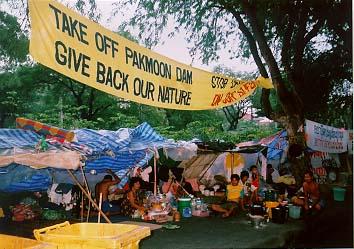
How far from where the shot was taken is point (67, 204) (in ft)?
27.7

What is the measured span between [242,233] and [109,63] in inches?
164

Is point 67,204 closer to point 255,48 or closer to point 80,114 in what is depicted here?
point 255,48

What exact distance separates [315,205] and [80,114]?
8.65 m

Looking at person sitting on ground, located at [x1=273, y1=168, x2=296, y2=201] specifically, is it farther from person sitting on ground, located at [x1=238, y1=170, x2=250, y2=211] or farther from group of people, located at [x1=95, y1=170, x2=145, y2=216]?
group of people, located at [x1=95, y1=170, x2=145, y2=216]

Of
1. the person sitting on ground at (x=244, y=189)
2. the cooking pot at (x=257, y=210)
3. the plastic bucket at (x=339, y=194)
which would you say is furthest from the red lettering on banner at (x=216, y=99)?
the plastic bucket at (x=339, y=194)

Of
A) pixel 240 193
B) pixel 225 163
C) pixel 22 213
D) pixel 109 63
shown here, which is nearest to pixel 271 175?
pixel 225 163

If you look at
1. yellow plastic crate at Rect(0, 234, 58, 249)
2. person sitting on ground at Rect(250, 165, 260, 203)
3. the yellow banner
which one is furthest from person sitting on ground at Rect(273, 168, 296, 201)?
yellow plastic crate at Rect(0, 234, 58, 249)

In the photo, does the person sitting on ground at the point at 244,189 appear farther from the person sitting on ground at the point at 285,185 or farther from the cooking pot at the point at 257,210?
the cooking pot at the point at 257,210

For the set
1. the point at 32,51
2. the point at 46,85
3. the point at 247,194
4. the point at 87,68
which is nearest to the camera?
the point at 32,51

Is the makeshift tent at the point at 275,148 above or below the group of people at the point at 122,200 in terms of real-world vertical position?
above

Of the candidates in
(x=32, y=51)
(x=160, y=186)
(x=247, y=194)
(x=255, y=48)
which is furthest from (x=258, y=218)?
(x=32, y=51)

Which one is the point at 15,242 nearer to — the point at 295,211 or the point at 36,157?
the point at 36,157

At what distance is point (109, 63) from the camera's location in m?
4.17

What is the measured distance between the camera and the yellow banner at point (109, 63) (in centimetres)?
374
